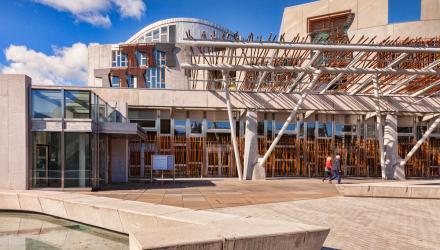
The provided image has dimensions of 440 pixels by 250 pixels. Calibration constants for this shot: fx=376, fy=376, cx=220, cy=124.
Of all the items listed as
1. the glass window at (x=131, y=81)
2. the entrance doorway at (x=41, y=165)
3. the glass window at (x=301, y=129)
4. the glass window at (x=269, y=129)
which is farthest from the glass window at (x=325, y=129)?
the glass window at (x=131, y=81)

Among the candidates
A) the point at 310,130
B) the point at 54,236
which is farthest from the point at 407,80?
the point at 54,236

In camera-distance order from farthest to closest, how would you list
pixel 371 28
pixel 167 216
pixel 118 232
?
pixel 371 28 < pixel 118 232 < pixel 167 216

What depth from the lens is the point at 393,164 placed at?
24.5m

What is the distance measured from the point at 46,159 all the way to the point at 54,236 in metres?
7.82

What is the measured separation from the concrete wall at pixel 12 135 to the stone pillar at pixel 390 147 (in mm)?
21175

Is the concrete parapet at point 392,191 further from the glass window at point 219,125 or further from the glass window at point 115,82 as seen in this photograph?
the glass window at point 115,82

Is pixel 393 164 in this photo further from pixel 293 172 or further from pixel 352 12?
pixel 352 12

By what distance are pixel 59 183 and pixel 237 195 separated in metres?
7.22

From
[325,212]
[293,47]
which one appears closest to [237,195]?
[325,212]

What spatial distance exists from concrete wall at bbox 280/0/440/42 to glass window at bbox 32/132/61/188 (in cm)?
2832

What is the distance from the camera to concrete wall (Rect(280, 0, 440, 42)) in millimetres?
33219

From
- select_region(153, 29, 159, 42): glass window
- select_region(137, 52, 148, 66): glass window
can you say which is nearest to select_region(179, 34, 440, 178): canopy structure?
select_region(137, 52, 148, 66): glass window

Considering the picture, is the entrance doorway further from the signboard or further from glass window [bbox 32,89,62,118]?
the signboard

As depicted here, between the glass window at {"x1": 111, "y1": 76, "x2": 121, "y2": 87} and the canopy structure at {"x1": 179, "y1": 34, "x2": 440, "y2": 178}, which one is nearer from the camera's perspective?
the canopy structure at {"x1": 179, "y1": 34, "x2": 440, "y2": 178}
